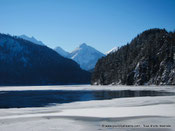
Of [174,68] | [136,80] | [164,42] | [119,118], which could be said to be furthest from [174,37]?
[119,118]

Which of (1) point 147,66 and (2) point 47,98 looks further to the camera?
(1) point 147,66

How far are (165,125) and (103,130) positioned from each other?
4216mm

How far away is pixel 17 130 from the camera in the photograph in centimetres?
1192

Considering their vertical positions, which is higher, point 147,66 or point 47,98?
point 147,66

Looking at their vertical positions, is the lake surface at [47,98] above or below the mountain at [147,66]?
below

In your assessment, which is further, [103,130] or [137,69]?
[137,69]

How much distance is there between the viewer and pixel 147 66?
127812 mm

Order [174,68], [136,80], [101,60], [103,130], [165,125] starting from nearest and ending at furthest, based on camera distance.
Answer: [103,130] < [165,125] < [174,68] < [136,80] < [101,60]

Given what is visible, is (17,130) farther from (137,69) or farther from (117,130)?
(137,69)

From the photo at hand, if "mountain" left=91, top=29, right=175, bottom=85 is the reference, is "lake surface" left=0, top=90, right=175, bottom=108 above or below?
below

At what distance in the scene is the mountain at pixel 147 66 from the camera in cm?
11038

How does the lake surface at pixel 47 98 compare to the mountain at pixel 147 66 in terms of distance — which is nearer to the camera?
the lake surface at pixel 47 98

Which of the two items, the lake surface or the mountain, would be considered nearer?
the lake surface

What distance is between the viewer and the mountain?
362 ft
